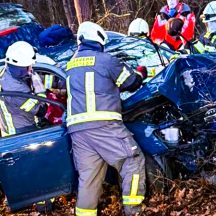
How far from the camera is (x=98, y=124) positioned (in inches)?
175

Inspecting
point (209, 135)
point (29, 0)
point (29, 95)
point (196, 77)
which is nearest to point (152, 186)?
point (209, 135)

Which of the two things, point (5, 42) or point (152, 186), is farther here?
point (5, 42)

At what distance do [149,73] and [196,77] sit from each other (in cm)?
108

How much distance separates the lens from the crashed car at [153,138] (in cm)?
445

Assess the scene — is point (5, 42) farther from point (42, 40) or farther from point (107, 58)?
point (107, 58)

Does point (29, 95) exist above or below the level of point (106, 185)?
above

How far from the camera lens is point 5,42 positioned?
6844 millimetres

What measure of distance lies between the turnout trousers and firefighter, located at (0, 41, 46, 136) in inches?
22.3

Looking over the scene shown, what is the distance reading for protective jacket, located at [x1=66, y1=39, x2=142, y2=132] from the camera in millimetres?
4449

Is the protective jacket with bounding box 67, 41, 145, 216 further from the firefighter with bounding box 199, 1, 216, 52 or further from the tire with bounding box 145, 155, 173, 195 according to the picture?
the firefighter with bounding box 199, 1, 216, 52

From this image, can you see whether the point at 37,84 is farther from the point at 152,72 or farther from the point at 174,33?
the point at 174,33

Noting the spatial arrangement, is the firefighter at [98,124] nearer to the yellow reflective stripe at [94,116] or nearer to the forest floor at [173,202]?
the yellow reflective stripe at [94,116]

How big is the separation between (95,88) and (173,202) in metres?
1.38

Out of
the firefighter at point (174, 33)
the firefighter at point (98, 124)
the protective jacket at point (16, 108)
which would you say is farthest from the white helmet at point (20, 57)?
the firefighter at point (174, 33)
